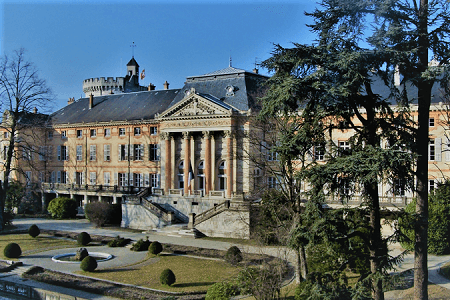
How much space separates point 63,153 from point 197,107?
82.8 ft

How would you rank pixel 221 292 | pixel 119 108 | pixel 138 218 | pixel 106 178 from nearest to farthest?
pixel 221 292 < pixel 138 218 < pixel 106 178 < pixel 119 108

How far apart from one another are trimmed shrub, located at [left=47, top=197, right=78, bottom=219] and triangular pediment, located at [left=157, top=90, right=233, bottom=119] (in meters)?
15.8

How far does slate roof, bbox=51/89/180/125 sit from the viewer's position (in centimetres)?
5619

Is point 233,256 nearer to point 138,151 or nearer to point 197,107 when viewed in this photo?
point 197,107

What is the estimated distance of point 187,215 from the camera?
150ft

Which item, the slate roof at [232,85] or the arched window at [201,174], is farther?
the arched window at [201,174]

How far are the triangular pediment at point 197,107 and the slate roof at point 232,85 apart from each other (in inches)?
45.0

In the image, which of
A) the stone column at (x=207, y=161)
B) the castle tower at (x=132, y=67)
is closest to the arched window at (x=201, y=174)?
the stone column at (x=207, y=161)

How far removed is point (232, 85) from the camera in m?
47.8

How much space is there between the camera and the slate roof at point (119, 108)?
56.2 meters

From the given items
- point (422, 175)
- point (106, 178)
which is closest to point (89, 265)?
point (422, 175)

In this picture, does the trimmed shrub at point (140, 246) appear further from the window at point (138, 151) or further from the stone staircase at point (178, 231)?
the window at point (138, 151)

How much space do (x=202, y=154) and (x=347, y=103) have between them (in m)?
32.0

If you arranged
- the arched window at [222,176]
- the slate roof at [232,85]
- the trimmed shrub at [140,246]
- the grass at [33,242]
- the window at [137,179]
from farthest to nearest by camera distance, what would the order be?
1. the window at [137,179]
2. the arched window at [222,176]
3. the slate roof at [232,85]
4. the grass at [33,242]
5. the trimmed shrub at [140,246]
